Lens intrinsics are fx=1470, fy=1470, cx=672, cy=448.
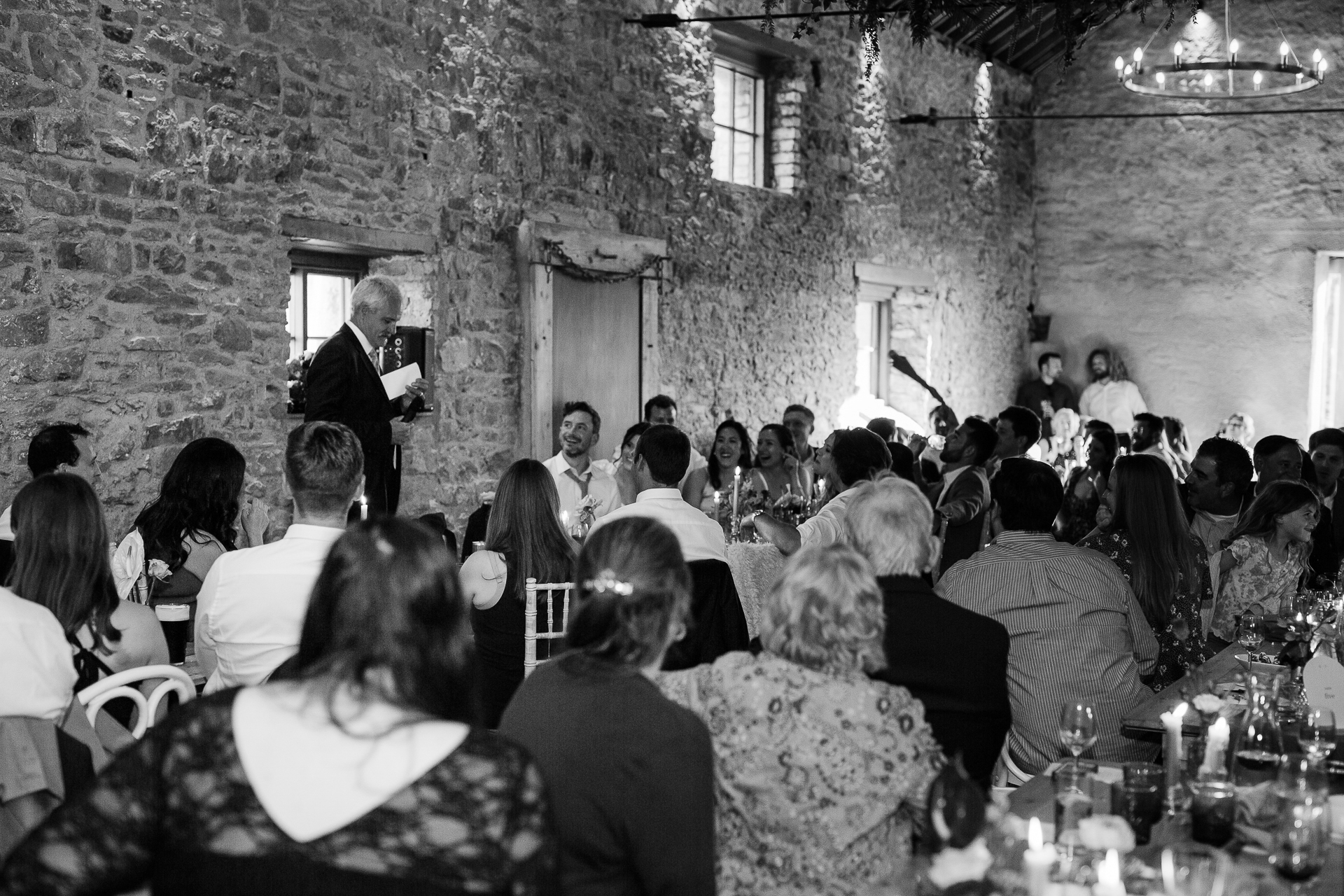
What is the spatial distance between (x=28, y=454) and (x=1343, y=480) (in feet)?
19.5

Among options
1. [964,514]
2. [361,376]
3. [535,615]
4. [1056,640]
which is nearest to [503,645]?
[535,615]

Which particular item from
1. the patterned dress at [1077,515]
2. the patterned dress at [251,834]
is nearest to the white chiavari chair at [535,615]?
the patterned dress at [251,834]

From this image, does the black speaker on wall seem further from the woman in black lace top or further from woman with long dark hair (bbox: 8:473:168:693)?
the woman in black lace top

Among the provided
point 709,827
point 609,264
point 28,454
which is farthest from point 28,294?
point 709,827

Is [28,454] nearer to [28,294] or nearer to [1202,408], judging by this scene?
[28,294]

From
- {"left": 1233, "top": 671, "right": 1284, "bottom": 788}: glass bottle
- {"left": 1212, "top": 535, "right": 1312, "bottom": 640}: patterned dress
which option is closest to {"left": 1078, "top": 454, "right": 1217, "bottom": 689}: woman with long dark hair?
{"left": 1212, "top": 535, "right": 1312, "bottom": 640}: patterned dress

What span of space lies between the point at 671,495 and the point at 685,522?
0.47 ft

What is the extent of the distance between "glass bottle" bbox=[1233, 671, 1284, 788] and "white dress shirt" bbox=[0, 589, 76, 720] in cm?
232

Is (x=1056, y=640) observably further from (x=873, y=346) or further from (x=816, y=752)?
(x=873, y=346)

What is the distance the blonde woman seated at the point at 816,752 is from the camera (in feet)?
7.83

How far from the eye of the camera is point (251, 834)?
1.78 m

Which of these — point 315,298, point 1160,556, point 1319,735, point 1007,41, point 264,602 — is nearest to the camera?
point 1319,735

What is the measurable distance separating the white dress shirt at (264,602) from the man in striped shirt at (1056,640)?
1758mm

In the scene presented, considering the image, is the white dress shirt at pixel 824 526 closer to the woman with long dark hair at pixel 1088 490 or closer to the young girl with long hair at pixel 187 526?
the young girl with long hair at pixel 187 526
